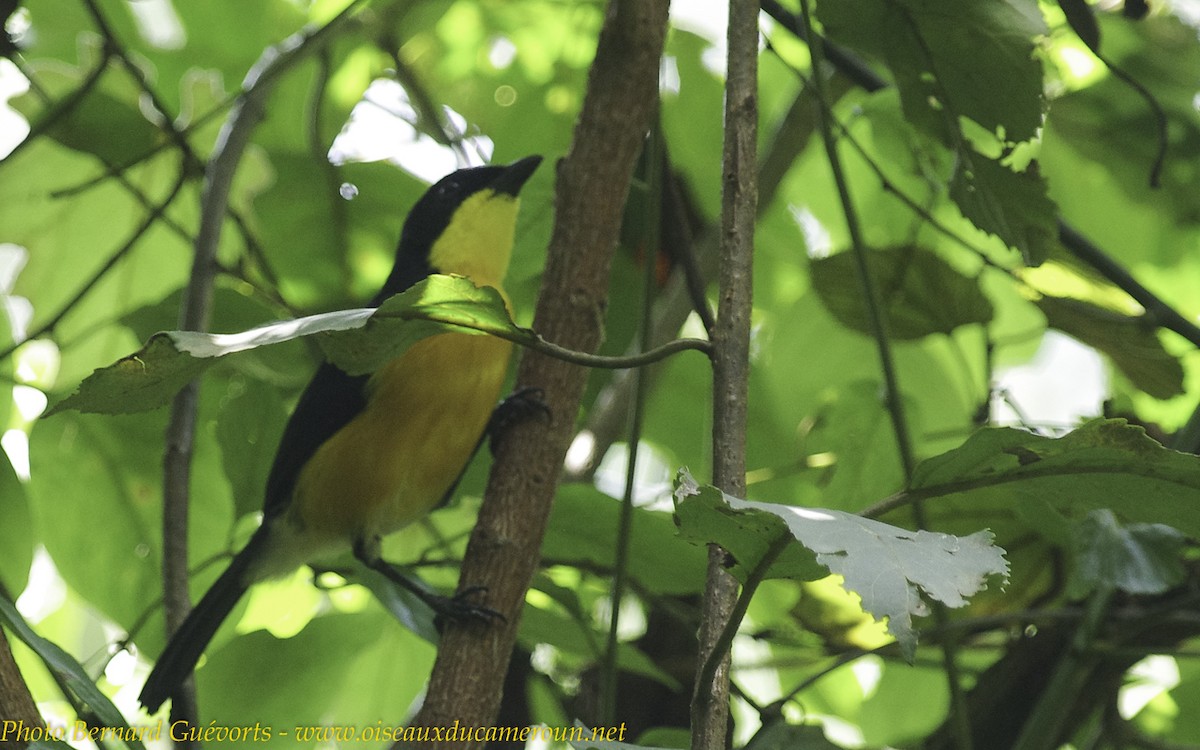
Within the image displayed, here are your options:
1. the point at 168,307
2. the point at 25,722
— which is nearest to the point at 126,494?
the point at 168,307

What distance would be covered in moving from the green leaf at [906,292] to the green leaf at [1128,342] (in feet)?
0.38

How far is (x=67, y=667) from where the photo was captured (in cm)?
105

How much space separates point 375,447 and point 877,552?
52.2 inches

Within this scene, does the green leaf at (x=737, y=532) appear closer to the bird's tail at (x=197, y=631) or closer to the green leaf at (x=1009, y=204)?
the green leaf at (x=1009, y=204)

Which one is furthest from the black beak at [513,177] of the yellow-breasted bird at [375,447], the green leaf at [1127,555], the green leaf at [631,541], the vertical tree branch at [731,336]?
the green leaf at [1127,555]

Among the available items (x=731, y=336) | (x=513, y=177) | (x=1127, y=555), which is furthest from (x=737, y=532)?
(x=513, y=177)

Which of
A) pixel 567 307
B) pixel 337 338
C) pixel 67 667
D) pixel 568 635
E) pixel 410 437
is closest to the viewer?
pixel 337 338

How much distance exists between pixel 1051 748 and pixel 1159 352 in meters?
0.57

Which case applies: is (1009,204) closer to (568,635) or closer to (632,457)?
(632,457)

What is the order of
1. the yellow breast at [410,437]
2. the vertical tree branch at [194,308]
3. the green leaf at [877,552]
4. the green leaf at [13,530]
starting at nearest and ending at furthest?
the green leaf at [877,552]
the green leaf at [13,530]
the vertical tree branch at [194,308]
the yellow breast at [410,437]

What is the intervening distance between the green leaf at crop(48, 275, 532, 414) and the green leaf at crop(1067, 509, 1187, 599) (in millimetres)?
765

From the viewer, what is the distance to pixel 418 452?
189 cm

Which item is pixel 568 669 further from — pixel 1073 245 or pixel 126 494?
pixel 1073 245

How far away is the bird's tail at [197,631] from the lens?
62.2 inches
